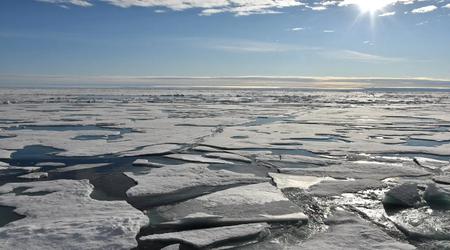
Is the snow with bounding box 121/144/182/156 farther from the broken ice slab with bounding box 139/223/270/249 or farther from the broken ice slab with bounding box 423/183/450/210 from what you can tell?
the broken ice slab with bounding box 423/183/450/210

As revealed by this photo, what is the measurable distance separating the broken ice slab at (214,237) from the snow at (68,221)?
239 mm

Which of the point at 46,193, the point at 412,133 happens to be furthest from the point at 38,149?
the point at 412,133

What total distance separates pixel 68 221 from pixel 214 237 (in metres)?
1.28

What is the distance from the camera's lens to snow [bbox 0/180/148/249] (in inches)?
129

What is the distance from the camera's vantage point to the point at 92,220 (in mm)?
3771

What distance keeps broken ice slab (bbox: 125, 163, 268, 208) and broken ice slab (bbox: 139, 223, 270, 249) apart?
3.12ft

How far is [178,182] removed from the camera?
5.34m

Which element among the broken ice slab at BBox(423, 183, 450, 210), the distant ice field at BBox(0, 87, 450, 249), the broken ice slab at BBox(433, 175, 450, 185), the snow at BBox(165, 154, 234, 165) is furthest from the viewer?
the snow at BBox(165, 154, 234, 165)

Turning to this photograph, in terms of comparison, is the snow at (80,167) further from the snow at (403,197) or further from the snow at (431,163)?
the snow at (431,163)

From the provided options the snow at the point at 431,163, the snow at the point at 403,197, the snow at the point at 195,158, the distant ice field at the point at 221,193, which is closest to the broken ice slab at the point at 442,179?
the distant ice field at the point at 221,193

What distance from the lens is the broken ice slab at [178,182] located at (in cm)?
468

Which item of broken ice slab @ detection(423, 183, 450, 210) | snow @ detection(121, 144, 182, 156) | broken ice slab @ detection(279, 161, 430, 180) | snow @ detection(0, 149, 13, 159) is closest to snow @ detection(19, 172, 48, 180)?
snow @ detection(0, 149, 13, 159)

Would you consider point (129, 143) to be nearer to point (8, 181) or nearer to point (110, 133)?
point (110, 133)

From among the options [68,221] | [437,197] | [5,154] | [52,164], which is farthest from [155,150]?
[437,197]
